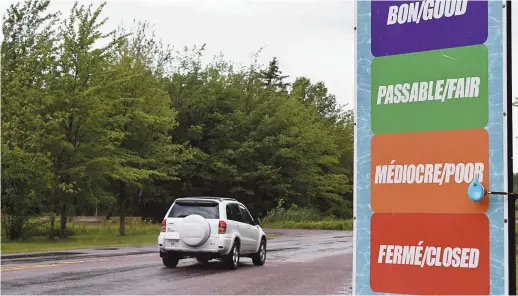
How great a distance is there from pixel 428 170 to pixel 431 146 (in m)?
0.12

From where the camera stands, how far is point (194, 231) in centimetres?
1667

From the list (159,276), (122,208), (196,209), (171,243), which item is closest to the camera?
(159,276)

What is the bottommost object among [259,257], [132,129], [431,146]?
[259,257]

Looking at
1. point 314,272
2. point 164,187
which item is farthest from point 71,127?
point 164,187

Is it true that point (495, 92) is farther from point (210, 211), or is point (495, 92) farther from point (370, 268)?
point (210, 211)

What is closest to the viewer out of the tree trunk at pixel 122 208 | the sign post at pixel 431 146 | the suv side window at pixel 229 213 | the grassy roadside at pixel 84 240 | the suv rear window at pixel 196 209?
the sign post at pixel 431 146

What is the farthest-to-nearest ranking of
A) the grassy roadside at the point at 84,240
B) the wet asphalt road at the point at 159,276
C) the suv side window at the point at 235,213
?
the grassy roadside at the point at 84,240
the suv side window at the point at 235,213
the wet asphalt road at the point at 159,276

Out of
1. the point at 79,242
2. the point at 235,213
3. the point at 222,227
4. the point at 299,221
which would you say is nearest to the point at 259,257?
the point at 235,213

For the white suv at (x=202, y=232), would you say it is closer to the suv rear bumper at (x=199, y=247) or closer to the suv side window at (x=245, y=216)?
the suv rear bumper at (x=199, y=247)

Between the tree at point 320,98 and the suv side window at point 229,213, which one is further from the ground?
the tree at point 320,98

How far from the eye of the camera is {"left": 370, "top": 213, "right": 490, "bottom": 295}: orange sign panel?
3203mm

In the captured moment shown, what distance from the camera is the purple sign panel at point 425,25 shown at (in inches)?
129

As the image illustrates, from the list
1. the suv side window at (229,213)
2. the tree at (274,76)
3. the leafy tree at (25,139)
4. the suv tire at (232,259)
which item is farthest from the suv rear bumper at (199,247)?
the tree at (274,76)

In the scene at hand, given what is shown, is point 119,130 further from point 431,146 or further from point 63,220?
point 431,146
